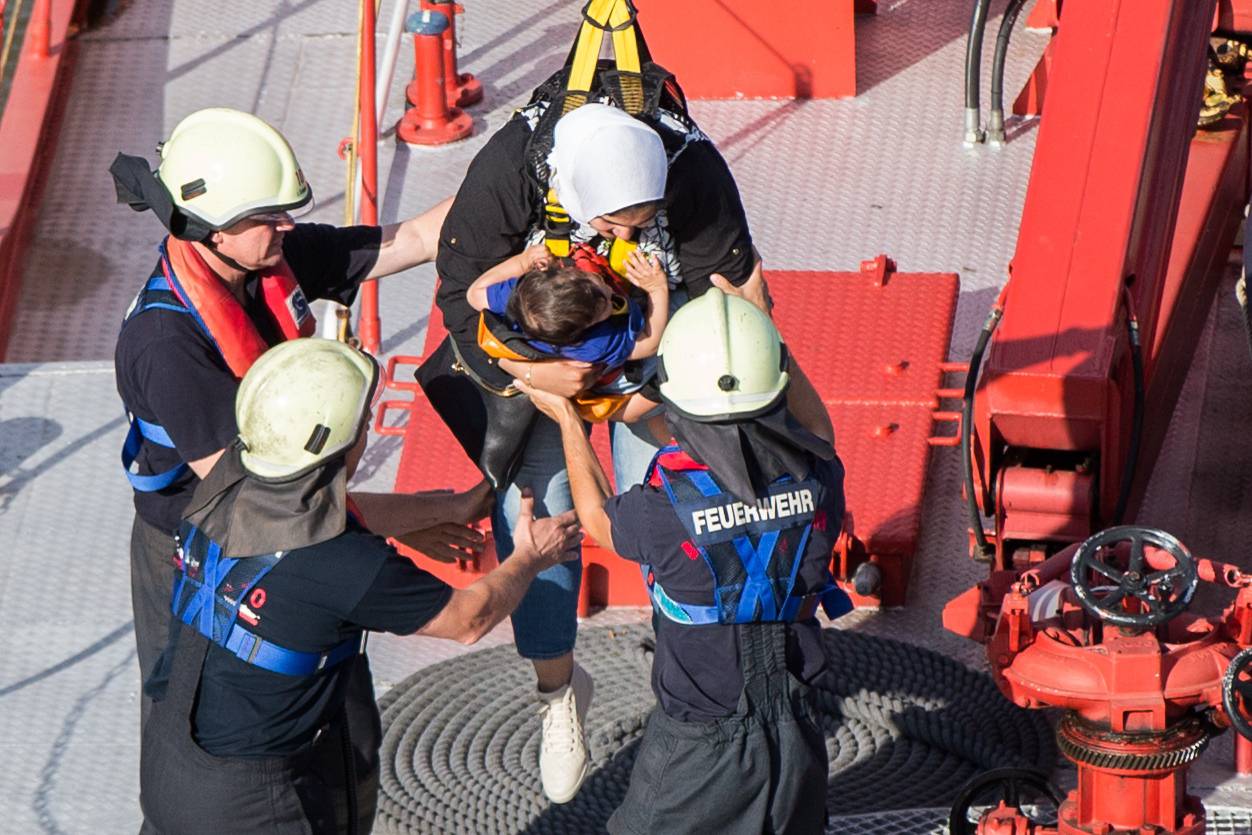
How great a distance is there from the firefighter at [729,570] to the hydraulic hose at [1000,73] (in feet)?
10.0

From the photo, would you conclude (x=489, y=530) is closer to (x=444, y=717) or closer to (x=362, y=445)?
(x=444, y=717)

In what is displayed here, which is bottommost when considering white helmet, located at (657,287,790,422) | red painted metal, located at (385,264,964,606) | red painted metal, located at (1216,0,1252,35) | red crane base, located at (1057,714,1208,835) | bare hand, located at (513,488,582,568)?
red painted metal, located at (385,264,964,606)

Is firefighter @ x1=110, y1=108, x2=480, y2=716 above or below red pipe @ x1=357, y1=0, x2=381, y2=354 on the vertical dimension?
above

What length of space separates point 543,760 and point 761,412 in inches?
53.5

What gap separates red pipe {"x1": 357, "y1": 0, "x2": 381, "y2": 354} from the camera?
633 centimetres

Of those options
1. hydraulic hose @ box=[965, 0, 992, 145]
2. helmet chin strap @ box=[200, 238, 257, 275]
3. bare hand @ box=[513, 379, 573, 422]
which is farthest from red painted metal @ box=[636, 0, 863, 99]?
helmet chin strap @ box=[200, 238, 257, 275]

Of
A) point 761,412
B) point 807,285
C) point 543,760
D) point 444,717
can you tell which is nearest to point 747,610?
point 761,412

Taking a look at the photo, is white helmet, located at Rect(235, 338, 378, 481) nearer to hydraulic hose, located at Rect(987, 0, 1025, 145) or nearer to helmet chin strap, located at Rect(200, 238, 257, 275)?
helmet chin strap, located at Rect(200, 238, 257, 275)

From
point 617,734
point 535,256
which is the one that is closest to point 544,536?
point 535,256

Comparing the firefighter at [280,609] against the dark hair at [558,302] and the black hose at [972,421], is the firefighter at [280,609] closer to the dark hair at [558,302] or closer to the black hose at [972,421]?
the dark hair at [558,302]

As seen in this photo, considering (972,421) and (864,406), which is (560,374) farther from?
(864,406)

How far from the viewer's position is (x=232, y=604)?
3842 millimetres

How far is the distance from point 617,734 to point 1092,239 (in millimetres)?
1653

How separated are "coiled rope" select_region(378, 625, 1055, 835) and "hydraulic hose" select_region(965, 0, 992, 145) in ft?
7.11
